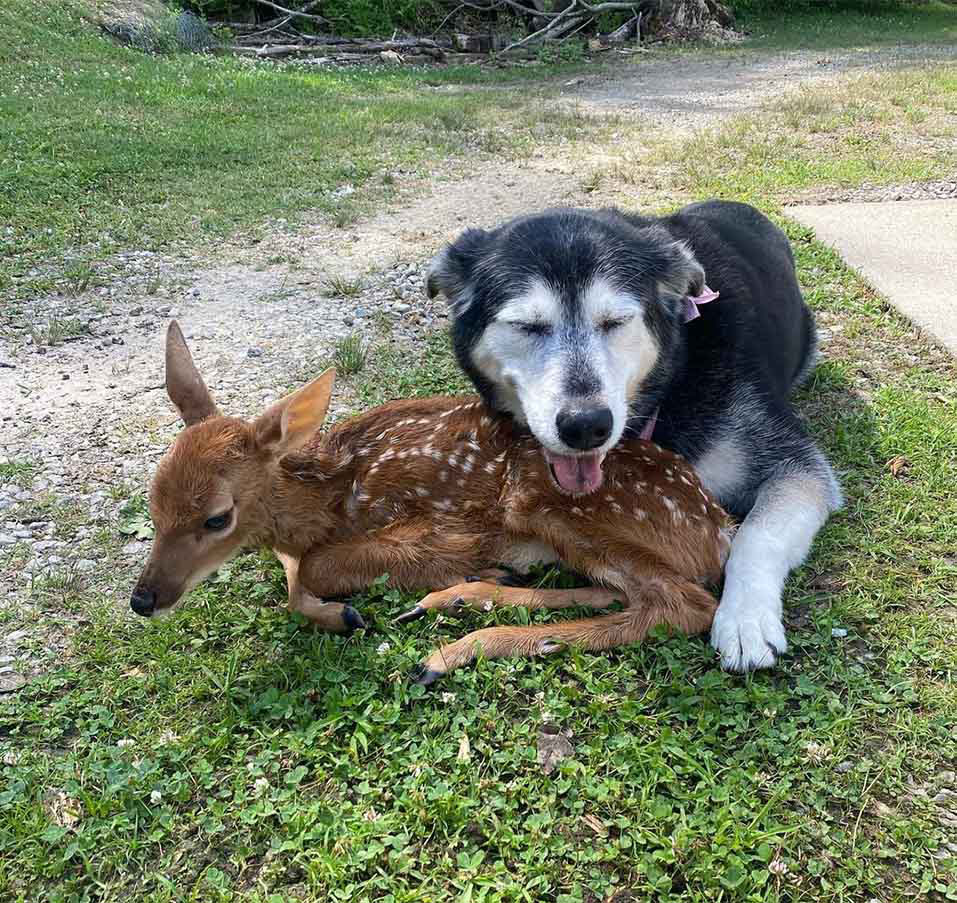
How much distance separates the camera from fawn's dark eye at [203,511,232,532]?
3.01m

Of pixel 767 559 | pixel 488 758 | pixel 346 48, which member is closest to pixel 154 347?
pixel 488 758

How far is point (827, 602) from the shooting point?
318 cm

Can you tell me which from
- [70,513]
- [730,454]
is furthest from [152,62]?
[730,454]

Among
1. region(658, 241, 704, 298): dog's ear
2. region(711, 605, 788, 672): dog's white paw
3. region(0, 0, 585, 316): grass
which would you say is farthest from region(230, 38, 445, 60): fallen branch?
region(711, 605, 788, 672): dog's white paw

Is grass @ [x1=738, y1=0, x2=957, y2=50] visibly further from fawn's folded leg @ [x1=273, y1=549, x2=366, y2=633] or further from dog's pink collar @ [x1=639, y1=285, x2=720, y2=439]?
fawn's folded leg @ [x1=273, y1=549, x2=366, y2=633]

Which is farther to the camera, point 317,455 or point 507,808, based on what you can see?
point 317,455

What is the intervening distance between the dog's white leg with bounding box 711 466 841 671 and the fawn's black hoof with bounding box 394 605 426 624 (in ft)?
3.51

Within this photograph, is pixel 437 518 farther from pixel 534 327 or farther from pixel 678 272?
pixel 678 272

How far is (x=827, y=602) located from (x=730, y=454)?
80cm

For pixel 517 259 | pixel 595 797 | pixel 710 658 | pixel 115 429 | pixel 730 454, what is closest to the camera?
pixel 595 797

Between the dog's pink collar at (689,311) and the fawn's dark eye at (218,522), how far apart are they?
1.76m

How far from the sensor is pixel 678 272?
3.58m

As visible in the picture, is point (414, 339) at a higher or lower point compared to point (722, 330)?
lower

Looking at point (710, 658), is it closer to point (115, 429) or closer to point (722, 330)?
point (722, 330)
